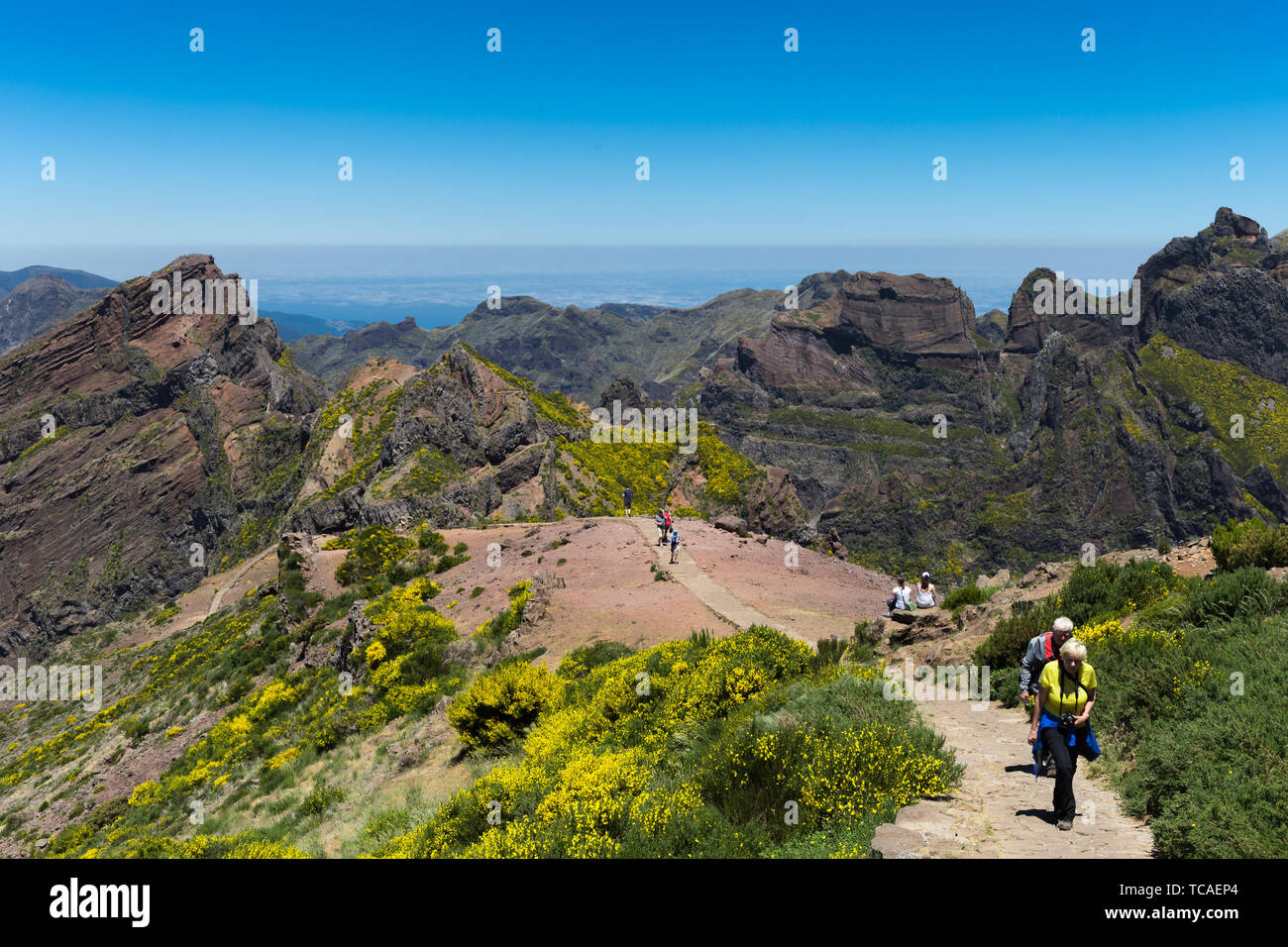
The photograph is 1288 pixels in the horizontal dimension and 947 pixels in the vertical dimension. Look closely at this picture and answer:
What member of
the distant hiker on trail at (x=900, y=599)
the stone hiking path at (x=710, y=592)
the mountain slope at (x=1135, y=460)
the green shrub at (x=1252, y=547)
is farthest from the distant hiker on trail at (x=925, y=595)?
the mountain slope at (x=1135, y=460)

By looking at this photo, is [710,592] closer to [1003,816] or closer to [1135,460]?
[1003,816]

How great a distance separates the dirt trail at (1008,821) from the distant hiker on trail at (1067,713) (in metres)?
0.28

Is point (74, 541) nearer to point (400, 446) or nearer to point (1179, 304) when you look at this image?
point (400, 446)

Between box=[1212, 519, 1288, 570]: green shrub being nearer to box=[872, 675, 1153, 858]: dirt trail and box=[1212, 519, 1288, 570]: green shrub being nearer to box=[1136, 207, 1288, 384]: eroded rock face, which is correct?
box=[872, 675, 1153, 858]: dirt trail

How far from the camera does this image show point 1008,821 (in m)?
7.08

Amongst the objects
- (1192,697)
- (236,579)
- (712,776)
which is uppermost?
(1192,697)

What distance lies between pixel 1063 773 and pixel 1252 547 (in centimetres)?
970

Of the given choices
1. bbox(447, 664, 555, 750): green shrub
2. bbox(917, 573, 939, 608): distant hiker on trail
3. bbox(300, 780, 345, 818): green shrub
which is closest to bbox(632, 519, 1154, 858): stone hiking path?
bbox(917, 573, 939, 608): distant hiker on trail

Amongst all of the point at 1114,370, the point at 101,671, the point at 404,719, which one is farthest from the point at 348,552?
the point at 1114,370

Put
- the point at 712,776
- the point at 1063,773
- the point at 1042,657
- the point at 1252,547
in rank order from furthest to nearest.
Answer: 1. the point at 1252,547
2. the point at 712,776
3. the point at 1042,657
4. the point at 1063,773

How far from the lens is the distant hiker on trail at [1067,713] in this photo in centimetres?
685

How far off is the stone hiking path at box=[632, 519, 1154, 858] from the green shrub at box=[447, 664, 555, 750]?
8.30 metres

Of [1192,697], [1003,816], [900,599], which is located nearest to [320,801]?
[1003,816]

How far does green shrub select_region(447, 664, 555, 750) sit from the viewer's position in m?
14.0
